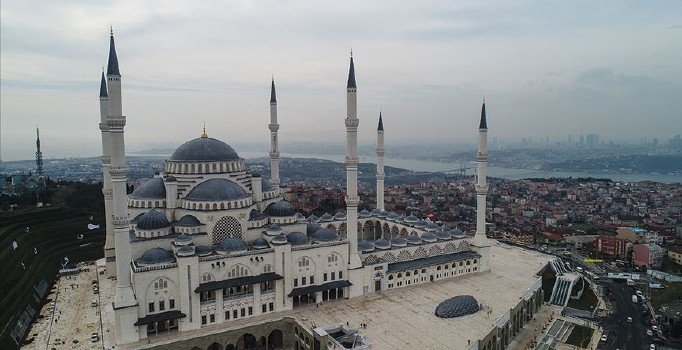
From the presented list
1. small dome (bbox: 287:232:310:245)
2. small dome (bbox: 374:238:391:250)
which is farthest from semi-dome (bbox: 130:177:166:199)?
small dome (bbox: 374:238:391:250)

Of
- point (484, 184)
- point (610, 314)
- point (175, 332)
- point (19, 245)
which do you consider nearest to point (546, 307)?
point (610, 314)

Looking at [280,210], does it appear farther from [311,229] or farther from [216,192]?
[216,192]

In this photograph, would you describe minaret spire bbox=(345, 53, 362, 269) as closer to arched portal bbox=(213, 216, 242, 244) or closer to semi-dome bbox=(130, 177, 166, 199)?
arched portal bbox=(213, 216, 242, 244)

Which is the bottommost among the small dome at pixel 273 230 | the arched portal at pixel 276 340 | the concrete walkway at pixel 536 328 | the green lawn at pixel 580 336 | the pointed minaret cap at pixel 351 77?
the green lawn at pixel 580 336

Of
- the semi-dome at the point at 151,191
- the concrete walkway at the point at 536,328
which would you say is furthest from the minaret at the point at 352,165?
the semi-dome at the point at 151,191

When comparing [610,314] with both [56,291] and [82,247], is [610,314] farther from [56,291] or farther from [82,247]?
[82,247]

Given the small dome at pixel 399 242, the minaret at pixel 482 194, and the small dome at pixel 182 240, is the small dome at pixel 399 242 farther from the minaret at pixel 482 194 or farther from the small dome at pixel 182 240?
the small dome at pixel 182 240
